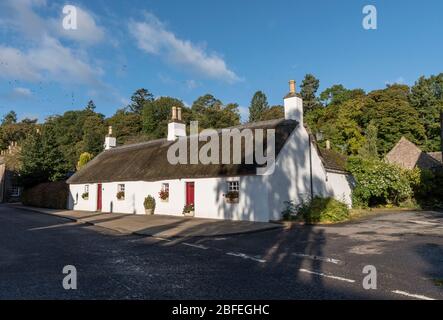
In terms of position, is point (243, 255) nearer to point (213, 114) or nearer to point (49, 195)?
point (49, 195)

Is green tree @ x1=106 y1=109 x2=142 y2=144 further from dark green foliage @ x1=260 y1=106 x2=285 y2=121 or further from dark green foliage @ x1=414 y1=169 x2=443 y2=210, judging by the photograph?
dark green foliage @ x1=414 y1=169 x2=443 y2=210

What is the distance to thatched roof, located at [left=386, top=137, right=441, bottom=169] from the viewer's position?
3828cm

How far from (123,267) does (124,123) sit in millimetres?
70126

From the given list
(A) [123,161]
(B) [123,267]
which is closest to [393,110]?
(A) [123,161]

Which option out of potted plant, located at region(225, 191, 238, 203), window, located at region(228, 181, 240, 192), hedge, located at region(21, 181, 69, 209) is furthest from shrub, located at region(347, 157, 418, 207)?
hedge, located at region(21, 181, 69, 209)

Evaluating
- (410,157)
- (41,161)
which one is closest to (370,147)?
(410,157)

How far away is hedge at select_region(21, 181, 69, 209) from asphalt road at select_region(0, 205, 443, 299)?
1938 cm

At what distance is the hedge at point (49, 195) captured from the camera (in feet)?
107

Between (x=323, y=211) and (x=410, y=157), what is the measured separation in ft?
92.4

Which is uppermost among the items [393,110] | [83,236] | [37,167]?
[393,110]

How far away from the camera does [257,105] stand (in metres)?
78.9

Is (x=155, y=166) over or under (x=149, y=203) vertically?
over
